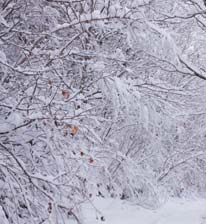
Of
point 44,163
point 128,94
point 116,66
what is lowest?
point 44,163

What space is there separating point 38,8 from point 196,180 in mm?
12582

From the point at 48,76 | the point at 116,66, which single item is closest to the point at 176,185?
the point at 116,66

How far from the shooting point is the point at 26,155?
5309 mm

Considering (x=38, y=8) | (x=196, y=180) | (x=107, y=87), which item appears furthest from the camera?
(x=196, y=180)

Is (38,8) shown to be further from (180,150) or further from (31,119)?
(180,150)

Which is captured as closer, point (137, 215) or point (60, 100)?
point (60, 100)

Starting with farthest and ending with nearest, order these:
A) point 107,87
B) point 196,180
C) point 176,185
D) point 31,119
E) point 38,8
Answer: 1. point 196,180
2. point 176,185
3. point 38,8
4. point 107,87
5. point 31,119

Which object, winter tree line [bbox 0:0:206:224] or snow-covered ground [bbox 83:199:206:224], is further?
snow-covered ground [bbox 83:199:206:224]

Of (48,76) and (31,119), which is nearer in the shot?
(31,119)

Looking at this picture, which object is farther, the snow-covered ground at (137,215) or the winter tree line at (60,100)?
the snow-covered ground at (137,215)

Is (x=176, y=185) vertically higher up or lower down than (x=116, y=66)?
lower down

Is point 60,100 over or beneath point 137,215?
over

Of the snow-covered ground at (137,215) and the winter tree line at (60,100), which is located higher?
the winter tree line at (60,100)

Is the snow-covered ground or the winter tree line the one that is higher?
the winter tree line
